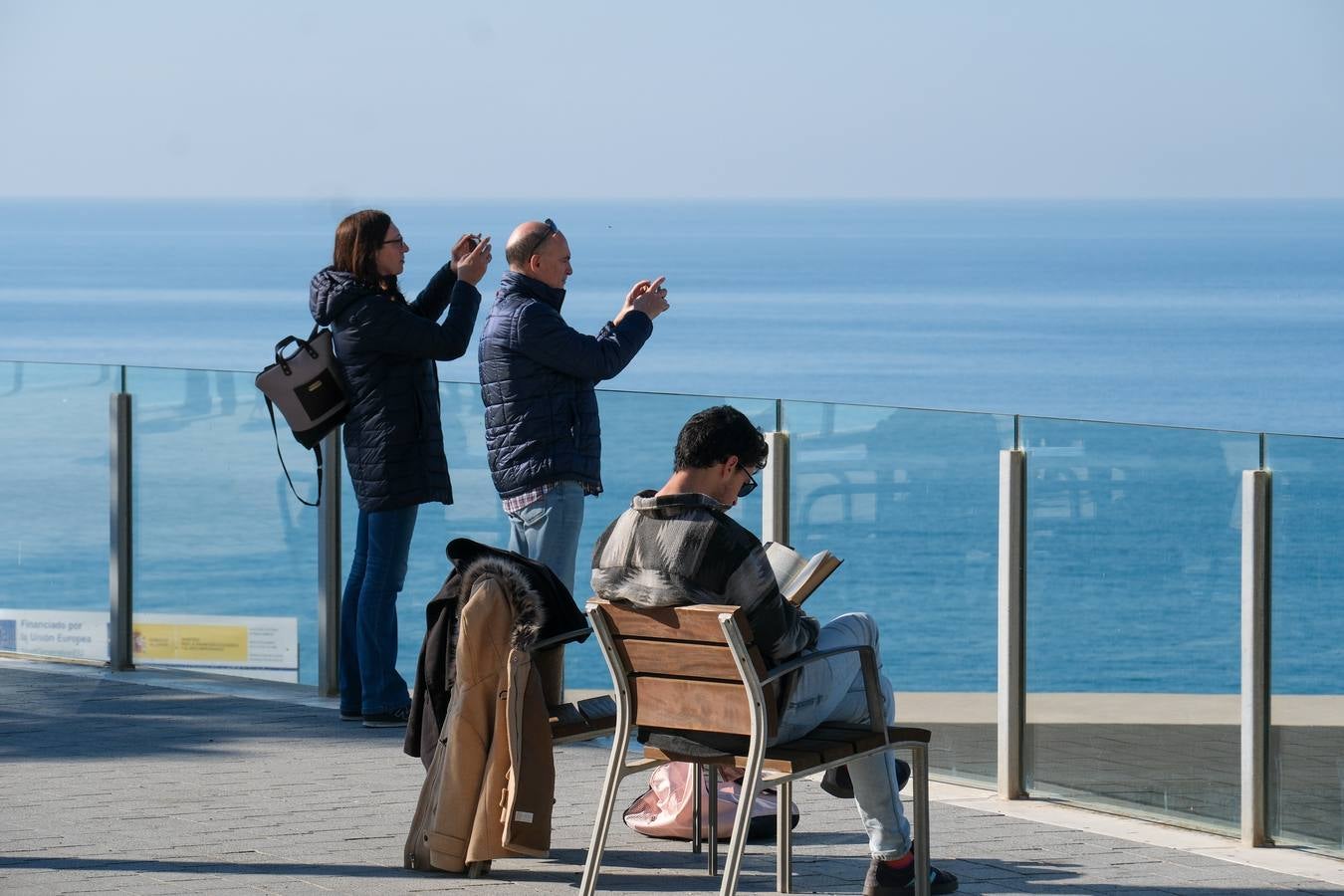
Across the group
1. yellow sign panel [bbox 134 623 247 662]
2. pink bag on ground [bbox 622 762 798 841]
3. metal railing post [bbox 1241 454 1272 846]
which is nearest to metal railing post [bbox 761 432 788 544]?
pink bag on ground [bbox 622 762 798 841]

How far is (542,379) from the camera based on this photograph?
24.1ft

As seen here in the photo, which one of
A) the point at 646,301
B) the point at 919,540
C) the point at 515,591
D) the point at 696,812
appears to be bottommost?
the point at 696,812

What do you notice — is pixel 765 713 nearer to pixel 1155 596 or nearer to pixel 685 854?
pixel 685 854

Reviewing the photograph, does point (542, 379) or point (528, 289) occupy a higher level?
point (528, 289)

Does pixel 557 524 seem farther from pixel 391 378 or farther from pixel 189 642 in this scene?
pixel 189 642

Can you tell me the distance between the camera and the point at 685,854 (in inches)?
244

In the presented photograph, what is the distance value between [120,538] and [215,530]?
0.42 metres

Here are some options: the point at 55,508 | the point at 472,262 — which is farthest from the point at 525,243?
the point at 55,508

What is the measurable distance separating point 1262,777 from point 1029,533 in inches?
44.0

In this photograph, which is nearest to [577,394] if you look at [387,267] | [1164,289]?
[387,267]

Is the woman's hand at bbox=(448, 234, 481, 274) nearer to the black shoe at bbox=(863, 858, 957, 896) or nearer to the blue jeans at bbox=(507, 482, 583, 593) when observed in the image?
the blue jeans at bbox=(507, 482, 583, 593)

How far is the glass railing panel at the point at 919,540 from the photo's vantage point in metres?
7.29

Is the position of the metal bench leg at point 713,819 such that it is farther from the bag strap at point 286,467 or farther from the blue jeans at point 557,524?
the bag strap at point 286,467

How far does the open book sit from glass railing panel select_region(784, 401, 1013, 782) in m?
1.40
